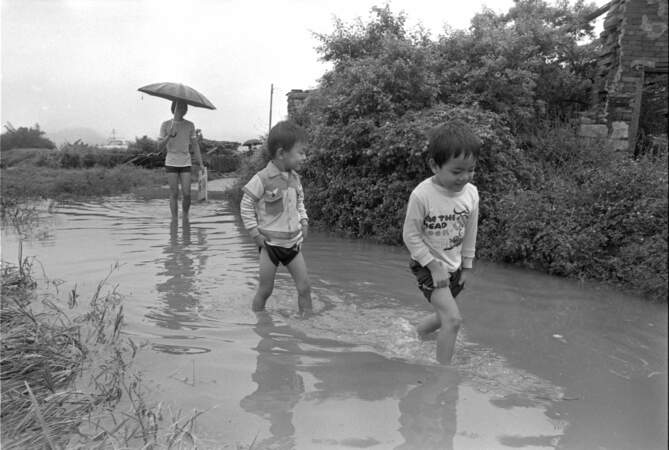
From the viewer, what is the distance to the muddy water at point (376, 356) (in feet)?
9.12

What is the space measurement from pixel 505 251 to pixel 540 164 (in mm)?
2491

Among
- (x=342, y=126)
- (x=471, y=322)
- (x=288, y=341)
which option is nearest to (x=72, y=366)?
(x=288, y=341)

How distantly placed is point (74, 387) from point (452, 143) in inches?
96.7

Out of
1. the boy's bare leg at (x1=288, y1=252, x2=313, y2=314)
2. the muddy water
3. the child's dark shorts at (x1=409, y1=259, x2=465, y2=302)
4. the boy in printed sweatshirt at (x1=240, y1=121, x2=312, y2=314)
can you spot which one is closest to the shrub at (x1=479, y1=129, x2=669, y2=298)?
the muddy water

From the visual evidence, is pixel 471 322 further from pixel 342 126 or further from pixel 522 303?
pixel 342 126

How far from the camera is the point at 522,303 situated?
16.9ft

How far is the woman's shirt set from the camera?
904cm

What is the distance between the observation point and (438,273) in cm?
346

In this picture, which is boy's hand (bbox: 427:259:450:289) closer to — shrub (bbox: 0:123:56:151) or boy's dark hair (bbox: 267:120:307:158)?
boy's dark hair (bbox: 267:120:307:158)

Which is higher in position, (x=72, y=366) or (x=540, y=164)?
(x=540, y=164)

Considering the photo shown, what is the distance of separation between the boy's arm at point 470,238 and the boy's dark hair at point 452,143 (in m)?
0.48

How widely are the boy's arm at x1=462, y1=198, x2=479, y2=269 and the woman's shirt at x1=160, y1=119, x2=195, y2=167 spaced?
636cm

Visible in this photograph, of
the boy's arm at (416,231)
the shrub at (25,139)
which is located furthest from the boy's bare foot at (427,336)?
the shrub at (25,139)

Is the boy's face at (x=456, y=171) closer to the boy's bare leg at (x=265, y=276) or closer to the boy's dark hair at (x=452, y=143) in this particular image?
the boy's dark hair at (x=452, y=143)
